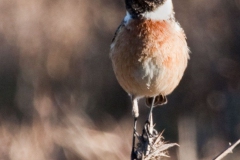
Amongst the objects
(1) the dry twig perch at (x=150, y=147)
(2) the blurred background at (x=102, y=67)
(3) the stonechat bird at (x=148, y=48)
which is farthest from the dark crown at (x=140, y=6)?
(2) the blurred background at (x=102, y=67)

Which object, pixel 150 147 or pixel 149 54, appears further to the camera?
pixel 149 54

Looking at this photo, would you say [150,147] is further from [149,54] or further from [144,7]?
[144,7]

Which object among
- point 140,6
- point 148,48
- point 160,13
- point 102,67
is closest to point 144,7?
point 140,6

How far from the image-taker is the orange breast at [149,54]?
5488 millimetres

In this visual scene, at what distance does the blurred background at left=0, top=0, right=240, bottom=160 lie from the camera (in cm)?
1122

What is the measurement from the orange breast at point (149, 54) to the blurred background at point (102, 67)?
5006 millimetres

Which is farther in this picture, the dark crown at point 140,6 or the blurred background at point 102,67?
the blurred background at point 102,67

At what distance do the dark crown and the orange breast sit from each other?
8 cm

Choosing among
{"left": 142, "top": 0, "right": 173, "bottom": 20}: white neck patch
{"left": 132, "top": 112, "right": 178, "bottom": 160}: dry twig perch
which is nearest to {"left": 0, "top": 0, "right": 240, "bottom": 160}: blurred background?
{"left": 142, "top": 0, "right": 173, "bottom": 20}: white neck patch

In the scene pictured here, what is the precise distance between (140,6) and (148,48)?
39 centimetres

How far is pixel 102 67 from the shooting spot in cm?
1177

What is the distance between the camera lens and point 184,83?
39.3 feet

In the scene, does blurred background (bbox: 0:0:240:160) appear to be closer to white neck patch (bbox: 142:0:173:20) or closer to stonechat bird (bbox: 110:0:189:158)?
stonechat bird (bbox: 110:0:189:158)

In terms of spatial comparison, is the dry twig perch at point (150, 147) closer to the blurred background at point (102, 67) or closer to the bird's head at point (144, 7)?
the bird's head at point (144, 7)
